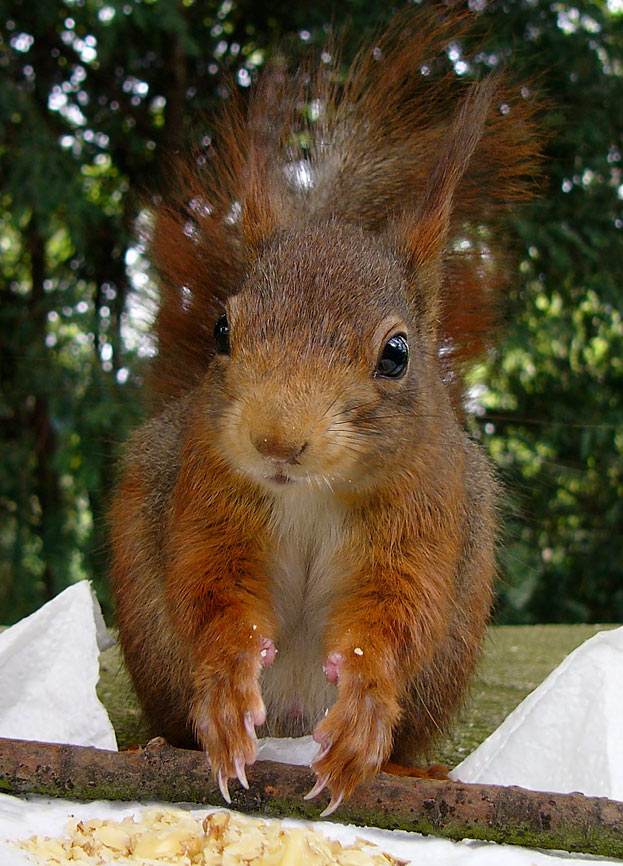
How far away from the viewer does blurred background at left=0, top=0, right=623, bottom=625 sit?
2602mm

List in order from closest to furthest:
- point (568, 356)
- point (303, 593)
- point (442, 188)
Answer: point (303, 593), point (442, 188), point (568, 356)

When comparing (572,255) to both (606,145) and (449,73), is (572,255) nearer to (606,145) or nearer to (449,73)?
(606,145)

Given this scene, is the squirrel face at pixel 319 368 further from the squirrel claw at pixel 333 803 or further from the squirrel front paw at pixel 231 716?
the squirrel claw at pixel 333 803

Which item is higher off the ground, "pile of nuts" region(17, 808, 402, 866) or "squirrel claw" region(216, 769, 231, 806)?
"squirrel claw" region(216, 769, 231, 806)

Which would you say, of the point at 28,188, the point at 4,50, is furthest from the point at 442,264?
the point at 4,50

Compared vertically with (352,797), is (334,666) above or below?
above

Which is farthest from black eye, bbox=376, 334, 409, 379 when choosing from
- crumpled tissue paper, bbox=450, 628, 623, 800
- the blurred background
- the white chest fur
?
the blurred background

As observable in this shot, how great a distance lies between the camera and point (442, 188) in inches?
51.4

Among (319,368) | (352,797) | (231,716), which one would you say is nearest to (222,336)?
(319,368)

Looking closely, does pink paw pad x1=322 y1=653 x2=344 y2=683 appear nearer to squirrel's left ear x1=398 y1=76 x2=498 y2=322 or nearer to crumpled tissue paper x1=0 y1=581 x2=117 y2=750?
crumpled tissue paper x1=0 y1=581 x2=117 y2=750

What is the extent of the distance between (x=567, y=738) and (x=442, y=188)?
0.74 meters

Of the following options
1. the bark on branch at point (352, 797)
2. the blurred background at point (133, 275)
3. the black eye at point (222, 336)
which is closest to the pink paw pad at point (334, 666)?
the bark on branch at point (352, 797)

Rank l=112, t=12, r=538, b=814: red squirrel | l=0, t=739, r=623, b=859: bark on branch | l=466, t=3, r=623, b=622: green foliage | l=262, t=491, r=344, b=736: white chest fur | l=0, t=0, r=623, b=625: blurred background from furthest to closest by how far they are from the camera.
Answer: l=466, t=3, r=623, b=622: green foliage, l=0, t=0, r=623, b=625: blurred background, l=262, t=491, r=344, b=736: white chest fur, l=112, t=12, r=538, b=814: red squirrel, l=0, t=739, r=623, b=859: bark on branch

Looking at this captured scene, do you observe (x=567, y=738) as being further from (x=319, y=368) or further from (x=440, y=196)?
(x=440, y=196)
